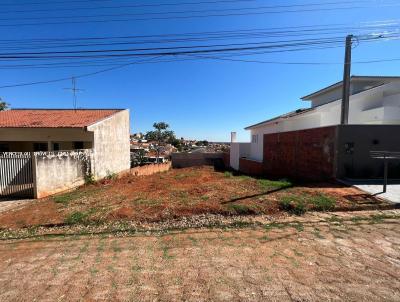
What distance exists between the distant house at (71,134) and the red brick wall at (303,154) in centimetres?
1143

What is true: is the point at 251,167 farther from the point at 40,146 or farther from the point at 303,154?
the point at 40,146

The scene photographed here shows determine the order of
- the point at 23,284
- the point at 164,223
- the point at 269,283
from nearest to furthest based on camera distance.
→ the point at 269,283 → the point at 23,284 → the point at 164,223

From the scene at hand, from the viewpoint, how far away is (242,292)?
2758 millimetres

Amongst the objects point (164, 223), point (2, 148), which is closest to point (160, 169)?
point (2, 148)

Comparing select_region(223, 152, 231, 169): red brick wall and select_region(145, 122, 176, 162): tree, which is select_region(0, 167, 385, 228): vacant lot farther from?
select_region(145, 122, 176, 162): tree

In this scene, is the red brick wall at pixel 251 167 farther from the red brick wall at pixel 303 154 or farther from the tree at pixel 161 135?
the tree at pixel 161 135

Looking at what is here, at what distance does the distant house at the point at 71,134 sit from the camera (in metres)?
13.8

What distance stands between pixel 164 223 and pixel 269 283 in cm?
298

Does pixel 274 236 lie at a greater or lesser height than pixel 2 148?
lesser

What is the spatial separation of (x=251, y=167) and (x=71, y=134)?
14.0 meters

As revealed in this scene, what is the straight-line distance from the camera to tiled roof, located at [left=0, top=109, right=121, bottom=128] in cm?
1409

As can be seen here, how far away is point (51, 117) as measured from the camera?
16.3 m

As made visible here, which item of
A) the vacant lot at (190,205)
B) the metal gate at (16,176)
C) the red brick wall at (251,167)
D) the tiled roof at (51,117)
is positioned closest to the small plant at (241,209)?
the vacant lot at (190,205)

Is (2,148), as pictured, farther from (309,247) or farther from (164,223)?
(309,247)
